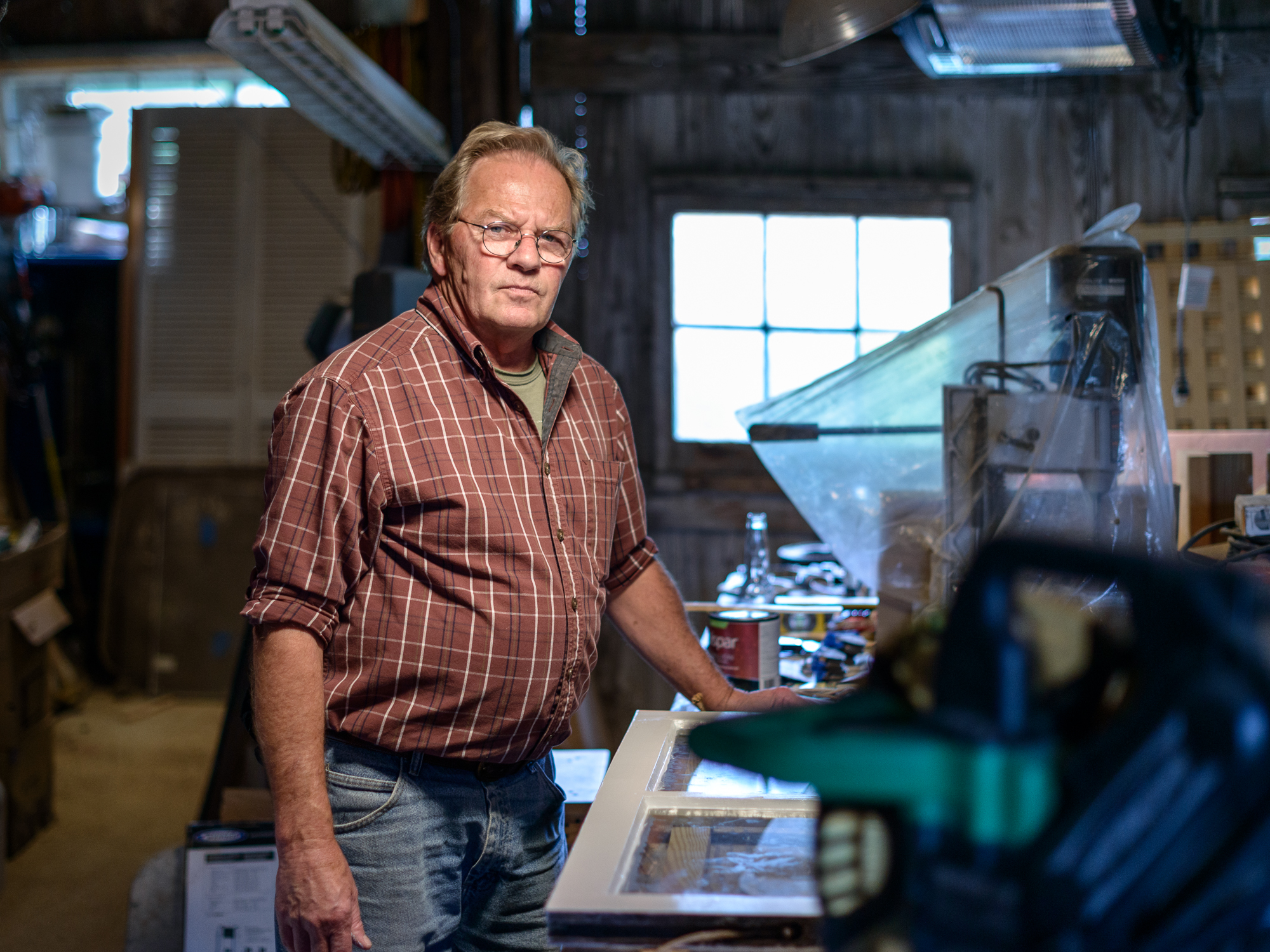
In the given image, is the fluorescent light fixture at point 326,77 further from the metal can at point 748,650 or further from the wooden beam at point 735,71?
the metal can at point 748,650

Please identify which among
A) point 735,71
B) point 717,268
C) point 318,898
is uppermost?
point 735,71

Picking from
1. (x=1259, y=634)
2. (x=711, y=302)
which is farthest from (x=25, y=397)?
(x=1259, y=634)

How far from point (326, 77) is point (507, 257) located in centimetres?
144

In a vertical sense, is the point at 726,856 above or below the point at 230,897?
above

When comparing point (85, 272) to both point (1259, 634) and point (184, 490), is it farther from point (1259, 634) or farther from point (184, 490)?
point (1259, 634)

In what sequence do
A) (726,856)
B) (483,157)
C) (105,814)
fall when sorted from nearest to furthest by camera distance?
(726,856), (483,157), (105,814)

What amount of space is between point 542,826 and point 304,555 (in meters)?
0.50

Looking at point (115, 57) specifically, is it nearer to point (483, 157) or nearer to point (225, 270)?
point (225, 270)

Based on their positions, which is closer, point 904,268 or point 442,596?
point 442,596

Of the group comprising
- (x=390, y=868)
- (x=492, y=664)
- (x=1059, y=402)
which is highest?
(x=1059, y=402)

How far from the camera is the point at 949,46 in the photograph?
2375 millimetres

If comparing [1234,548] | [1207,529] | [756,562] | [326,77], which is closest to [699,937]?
[1234,548]

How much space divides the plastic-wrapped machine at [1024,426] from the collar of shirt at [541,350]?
0.74 meters

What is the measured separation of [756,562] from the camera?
267 cm
